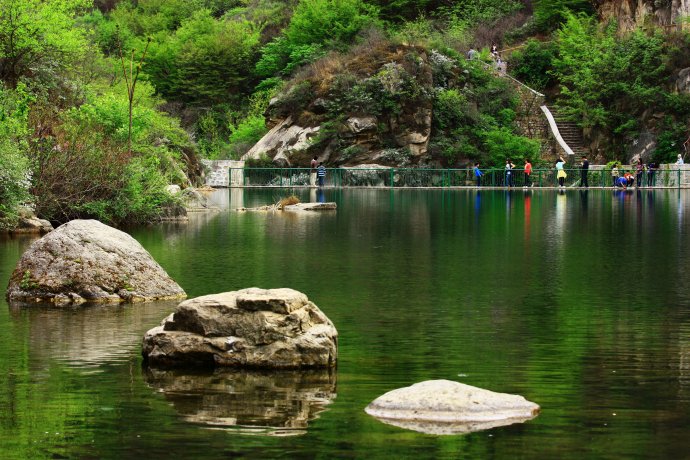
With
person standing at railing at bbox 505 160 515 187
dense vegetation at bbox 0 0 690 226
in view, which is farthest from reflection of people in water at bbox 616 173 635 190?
person standing at railing at bbox 505 160 515 187

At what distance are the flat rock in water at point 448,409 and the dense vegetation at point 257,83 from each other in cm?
2303

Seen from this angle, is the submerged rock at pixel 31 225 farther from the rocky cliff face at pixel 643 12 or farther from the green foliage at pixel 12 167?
the rocky cliff face at pixel 643 12

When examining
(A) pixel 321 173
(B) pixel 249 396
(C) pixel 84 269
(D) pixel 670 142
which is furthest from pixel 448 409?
(D) pixel 670 142

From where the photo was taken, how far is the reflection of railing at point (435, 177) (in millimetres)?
73750

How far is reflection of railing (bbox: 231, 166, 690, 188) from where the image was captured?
73.8 meters

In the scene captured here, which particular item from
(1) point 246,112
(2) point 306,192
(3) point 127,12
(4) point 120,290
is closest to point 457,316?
(4) point 120,290

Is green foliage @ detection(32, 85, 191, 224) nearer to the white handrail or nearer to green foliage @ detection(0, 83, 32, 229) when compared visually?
green foliage @ detection(0, 83, 32, 229)

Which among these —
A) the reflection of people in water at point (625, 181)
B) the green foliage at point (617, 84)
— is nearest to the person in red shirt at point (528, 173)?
the reflection of people in water at point (625, 181)

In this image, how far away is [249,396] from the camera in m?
12.9

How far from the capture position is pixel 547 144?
79375mm

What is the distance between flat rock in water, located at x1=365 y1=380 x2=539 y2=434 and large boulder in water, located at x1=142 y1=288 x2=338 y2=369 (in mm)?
2157

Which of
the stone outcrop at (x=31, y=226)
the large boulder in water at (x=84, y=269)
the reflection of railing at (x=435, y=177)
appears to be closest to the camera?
the large boulder in water at (x=84, y=269)

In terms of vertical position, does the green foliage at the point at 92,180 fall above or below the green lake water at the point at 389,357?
above

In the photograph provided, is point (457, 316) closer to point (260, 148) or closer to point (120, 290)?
point (120, 290)
